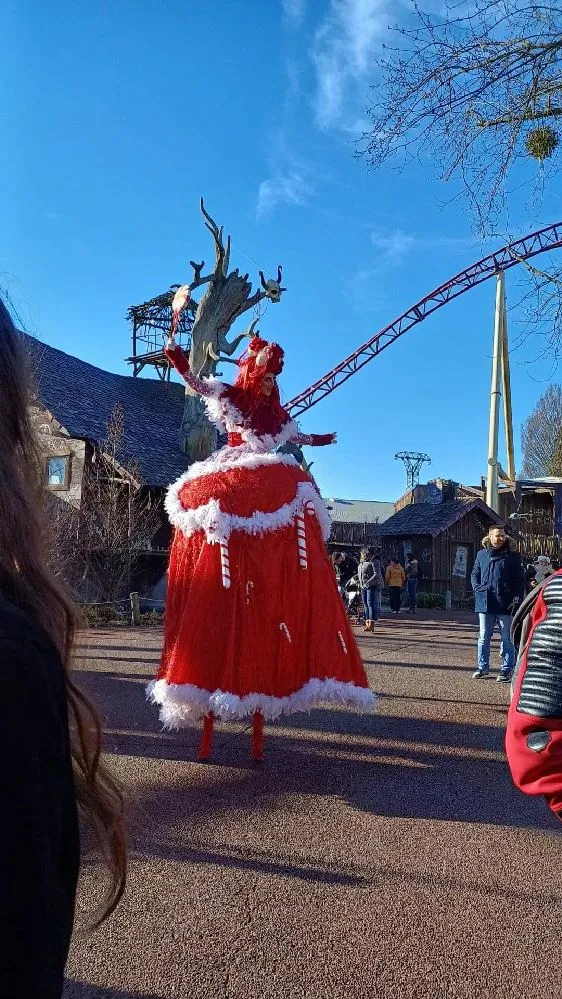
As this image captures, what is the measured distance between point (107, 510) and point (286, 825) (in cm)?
1137

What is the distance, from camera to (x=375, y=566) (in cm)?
1433

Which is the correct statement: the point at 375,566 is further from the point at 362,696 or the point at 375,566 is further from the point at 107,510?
the point at 362,696

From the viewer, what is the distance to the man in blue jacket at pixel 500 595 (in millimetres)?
8516

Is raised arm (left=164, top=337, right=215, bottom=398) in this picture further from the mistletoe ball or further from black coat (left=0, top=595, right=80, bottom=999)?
black coat (left=0, top=595, right=80, bottom=999)

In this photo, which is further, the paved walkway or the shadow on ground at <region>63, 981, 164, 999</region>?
the paved walkway

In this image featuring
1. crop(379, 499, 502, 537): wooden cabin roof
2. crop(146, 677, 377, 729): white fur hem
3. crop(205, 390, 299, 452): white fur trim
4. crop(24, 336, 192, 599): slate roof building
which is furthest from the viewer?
crop(379, 499, 502, 537): wooden cabin roof

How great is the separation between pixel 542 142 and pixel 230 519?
140 inches

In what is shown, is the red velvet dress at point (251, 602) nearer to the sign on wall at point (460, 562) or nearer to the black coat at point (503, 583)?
the black coat at point (503, 583)

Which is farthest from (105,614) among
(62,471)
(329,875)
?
(329,875)

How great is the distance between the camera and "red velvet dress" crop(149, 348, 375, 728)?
440 cm

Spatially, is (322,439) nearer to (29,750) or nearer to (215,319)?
(29,750)

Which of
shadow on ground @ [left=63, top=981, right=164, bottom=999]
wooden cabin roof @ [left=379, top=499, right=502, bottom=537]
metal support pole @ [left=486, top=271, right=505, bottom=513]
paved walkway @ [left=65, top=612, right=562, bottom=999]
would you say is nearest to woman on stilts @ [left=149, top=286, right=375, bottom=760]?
paved walkway @ [left=65, top=612, right=562, bottom=999]

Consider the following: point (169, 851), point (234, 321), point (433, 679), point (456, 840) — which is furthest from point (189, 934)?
point (234, 321)

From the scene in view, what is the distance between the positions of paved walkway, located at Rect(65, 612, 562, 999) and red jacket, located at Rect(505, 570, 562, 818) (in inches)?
37.1
